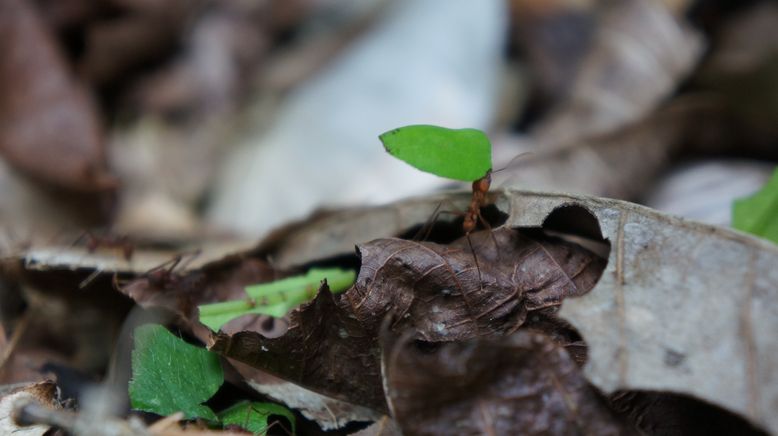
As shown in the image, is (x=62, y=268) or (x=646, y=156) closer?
(x=62, y=268)

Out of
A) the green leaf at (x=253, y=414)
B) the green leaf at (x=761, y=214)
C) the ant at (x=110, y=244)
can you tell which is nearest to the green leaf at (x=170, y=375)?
the green leaf at (x=253, y=414)

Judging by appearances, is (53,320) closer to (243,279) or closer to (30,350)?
(30,350)

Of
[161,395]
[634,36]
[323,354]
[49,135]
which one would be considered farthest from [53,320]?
[634,36]

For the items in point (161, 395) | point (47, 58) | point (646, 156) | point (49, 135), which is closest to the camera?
point (161, 395)

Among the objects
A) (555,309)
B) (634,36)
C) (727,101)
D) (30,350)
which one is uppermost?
(634,36)

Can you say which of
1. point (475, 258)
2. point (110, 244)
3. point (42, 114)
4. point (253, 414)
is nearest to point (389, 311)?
point (475, 258)

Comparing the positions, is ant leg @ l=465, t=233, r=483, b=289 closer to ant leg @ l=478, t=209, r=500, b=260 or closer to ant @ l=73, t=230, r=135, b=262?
ant leg @ l=478, t=209, r=500, b=260

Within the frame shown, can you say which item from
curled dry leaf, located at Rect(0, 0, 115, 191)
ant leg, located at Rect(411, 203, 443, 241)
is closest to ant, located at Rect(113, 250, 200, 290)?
ant leg, located at Rect(411, 203, 443, 241)
